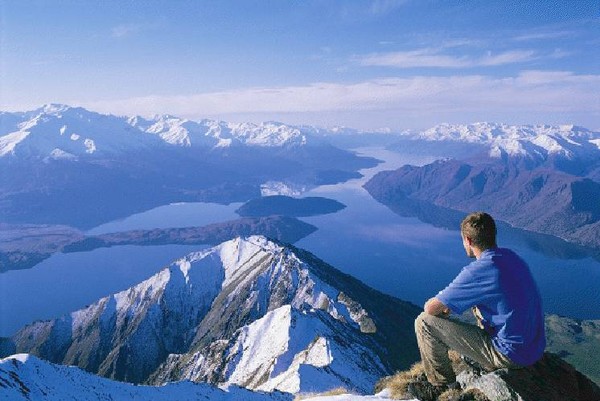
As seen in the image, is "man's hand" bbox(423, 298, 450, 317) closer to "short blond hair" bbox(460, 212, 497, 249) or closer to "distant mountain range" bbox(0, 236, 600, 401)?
"short blond hair" bbox(460, 212, 497, 249)

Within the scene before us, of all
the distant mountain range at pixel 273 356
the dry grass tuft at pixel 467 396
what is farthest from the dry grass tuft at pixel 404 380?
the dry grass tuft at pixel 467 396

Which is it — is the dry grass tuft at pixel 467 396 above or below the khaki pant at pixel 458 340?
below

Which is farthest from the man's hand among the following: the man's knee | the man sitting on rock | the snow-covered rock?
the snow-covered rock

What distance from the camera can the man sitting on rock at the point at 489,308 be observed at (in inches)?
412

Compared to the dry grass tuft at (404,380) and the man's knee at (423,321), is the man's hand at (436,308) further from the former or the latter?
the dry grass tuft at (404,380)

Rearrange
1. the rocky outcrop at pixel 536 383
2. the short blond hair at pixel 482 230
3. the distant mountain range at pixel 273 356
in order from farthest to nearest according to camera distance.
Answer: the distant mountain range at pixel 273 356 → the rocky outcrop at pixel 536 383 → the short blond hair at pixel 482 230

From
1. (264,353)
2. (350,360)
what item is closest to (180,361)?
(264,353)

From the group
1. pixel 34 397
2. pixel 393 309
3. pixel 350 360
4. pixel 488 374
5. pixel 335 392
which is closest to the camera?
pixel 488 374

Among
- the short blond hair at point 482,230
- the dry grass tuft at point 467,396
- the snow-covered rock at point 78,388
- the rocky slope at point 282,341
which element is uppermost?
the short blond hair at point 482,230

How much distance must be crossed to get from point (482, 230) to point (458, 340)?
118 inches

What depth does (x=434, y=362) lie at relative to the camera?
1263 cm

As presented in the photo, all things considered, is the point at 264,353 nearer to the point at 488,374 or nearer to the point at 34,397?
the point at 34,397

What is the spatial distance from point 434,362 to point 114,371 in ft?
636

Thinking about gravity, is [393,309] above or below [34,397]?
below
